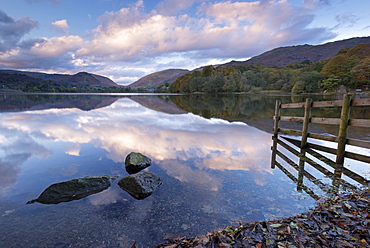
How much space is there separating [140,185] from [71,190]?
2.20 m

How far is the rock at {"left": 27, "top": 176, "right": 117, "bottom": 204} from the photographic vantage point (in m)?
5.72

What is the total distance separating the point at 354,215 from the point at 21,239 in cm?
733

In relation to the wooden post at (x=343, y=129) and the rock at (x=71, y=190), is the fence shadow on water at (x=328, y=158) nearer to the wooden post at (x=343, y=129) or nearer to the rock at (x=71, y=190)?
the wooden post at (x=343, y=129)

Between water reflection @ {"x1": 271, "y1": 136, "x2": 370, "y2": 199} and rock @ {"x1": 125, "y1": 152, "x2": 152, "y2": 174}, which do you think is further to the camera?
rock @ {"x1": 125, "y1": 152, "x2": 152, "y2": 174}

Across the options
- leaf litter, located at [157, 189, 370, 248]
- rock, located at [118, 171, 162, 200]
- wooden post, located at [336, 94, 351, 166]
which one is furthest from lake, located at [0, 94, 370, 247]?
wooden post, located at [336, 94, 351, 166]

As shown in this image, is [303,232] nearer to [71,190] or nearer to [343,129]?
[71,190]

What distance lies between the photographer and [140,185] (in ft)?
19.9

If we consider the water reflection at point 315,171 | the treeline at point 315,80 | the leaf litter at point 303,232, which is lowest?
the water reflection at point 315,171

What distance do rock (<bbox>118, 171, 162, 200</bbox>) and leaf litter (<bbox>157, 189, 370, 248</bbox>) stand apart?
220 centimetres

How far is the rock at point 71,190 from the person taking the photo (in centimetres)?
572

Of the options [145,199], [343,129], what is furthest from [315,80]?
[145,199]

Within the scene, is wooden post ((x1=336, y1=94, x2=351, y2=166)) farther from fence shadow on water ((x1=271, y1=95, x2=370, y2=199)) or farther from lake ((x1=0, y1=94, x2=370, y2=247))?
lake ((x1=0, y1=94, x2=370, y2=247))

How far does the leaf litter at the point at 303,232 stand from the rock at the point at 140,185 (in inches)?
86.6

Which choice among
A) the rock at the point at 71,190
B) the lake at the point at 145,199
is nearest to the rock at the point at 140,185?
the lake at the point at 145,199
